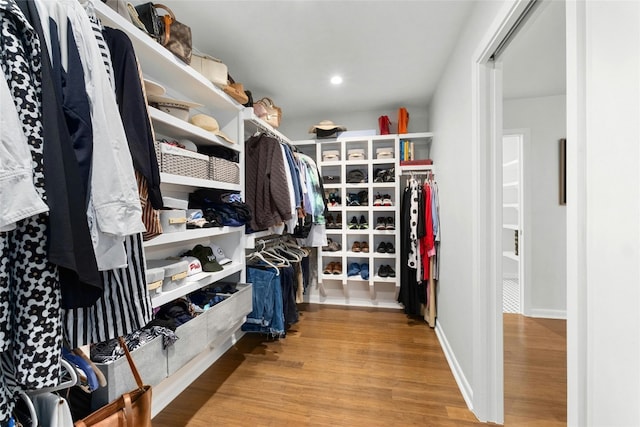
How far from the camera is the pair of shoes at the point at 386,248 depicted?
3.13 m

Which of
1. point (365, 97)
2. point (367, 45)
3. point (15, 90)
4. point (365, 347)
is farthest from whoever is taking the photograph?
point (365, 97)

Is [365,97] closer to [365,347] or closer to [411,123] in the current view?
[411,123]

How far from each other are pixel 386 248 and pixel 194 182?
7.61ft

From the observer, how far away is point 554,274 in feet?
9.83

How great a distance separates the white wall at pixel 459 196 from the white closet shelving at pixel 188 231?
154 centimetres

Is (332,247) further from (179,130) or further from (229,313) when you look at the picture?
(179,130)

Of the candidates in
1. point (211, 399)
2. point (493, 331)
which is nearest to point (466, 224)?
point (493, 331)

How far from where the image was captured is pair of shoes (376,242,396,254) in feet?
10.3

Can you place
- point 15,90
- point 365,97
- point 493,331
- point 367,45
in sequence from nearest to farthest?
point 15,90, point 493,331, point 367,45, point 365,97

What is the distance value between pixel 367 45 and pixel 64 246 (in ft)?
6.88

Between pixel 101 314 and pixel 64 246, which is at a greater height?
pixel 64 246

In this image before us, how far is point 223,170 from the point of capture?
1836mm

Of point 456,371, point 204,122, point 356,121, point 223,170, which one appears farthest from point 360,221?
point 204,122

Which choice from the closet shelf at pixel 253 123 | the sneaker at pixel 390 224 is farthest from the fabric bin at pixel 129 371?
the sneaker at pixel 390 224
